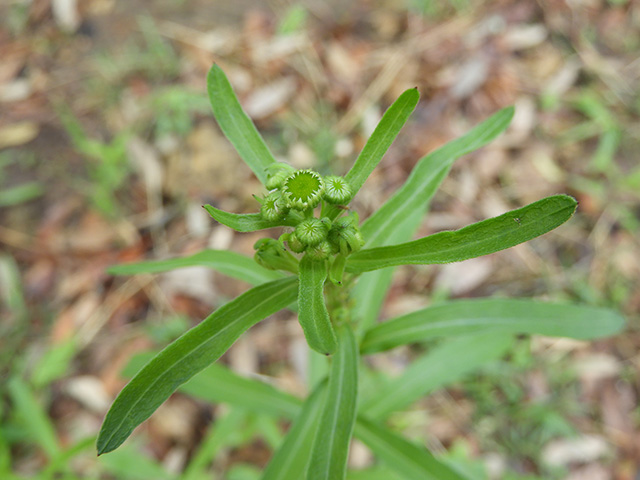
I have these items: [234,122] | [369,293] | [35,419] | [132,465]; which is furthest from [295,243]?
[35,419]

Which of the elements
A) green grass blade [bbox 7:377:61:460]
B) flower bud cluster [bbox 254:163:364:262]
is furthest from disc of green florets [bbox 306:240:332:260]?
green grass blade [bbox 7:377:61:460]

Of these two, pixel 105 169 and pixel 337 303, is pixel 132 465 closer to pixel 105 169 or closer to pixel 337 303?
pixel 337 303

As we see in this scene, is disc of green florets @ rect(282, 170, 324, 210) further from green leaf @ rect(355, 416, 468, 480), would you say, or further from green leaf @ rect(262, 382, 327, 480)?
green leaf @ rect(355, 416, 468, 480)

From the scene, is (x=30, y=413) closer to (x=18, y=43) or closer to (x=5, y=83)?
(x=5, y=83)

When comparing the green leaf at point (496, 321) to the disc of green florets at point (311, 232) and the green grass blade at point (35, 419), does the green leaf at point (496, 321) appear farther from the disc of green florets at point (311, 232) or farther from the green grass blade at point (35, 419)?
the green grass blade at point (35, 419)

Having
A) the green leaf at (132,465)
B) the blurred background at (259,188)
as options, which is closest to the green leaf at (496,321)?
the blurred background at (259,188)

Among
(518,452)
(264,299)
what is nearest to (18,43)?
(264,299)
